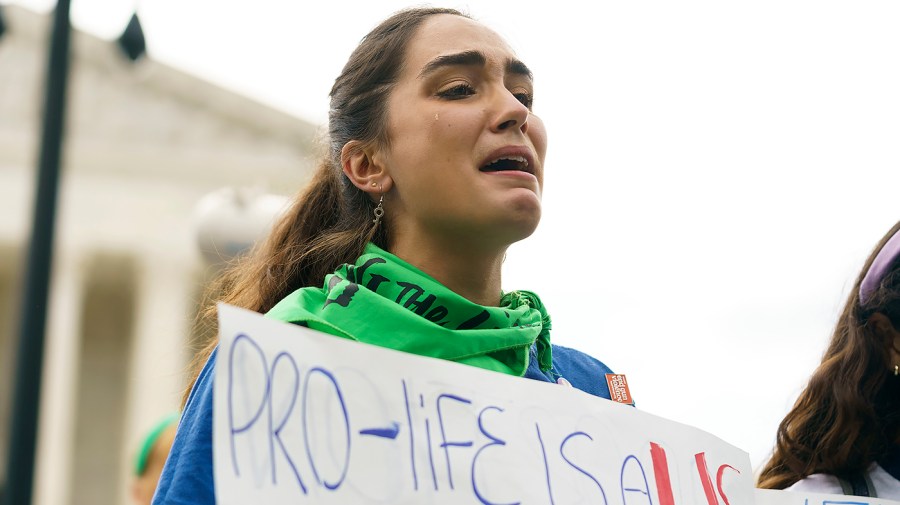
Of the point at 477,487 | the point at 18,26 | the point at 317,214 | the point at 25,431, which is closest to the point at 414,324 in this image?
the point at 477,487

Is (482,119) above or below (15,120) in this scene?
below

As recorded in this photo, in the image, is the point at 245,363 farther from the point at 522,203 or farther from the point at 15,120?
the point at 15,120

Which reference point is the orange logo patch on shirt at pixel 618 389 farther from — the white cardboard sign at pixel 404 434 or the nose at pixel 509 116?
the nose at pixel 509 116

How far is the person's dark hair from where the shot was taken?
279 centimetres

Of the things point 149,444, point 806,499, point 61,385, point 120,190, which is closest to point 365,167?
point 806,499

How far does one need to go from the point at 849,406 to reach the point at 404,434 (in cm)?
157

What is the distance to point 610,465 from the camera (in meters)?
1.95

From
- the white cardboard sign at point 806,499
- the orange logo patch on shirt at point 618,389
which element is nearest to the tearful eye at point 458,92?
the orange logo patch on shirt at point 618,389

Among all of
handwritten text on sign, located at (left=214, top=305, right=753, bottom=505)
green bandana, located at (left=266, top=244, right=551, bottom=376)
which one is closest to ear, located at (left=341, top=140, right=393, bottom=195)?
green bandana, located at (left=266, top=244, right=551, bottom=376)

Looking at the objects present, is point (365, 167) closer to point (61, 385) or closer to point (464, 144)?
point (464, 144)

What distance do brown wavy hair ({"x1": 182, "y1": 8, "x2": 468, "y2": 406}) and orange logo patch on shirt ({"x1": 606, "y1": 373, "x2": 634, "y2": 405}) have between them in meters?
0.56

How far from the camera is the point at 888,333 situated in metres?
2.88

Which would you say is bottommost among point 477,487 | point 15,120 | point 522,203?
point 477,487

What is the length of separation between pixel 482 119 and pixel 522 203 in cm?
19
